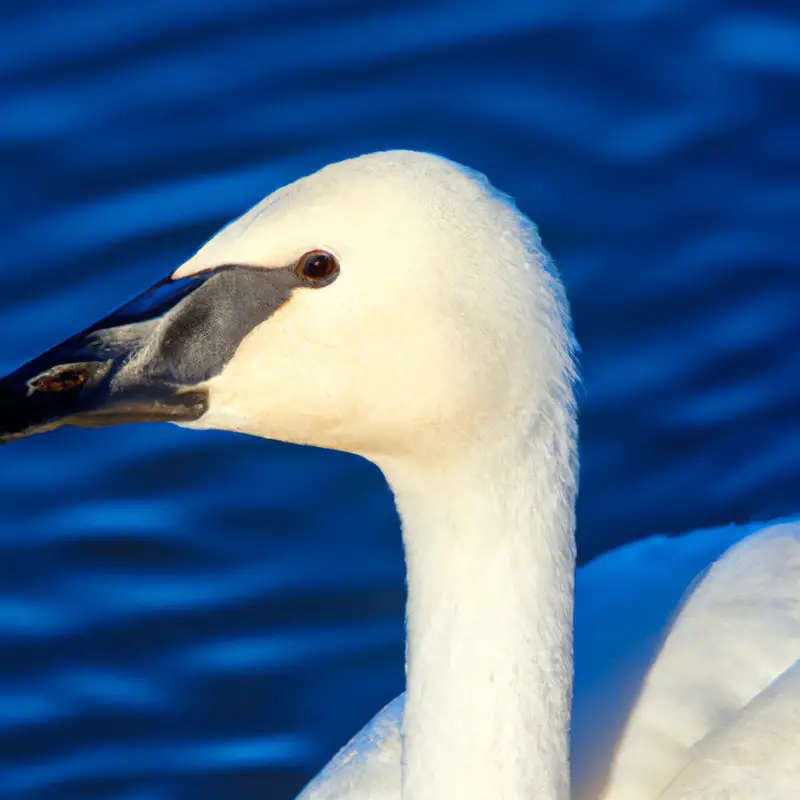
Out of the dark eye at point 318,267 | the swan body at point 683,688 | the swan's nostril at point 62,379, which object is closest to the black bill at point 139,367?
the swan's nostril at point 62,379

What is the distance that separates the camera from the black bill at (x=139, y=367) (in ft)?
10.6

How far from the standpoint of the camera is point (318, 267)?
308 cm

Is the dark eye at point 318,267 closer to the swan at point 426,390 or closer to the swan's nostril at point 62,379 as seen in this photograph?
the swan at point 426,390

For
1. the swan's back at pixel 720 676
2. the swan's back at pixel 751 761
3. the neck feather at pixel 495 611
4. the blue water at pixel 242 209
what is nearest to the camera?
the neck feather at pixel 495 611

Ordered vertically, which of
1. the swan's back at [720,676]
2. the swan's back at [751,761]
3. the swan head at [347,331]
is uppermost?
the swan head at [347,331]

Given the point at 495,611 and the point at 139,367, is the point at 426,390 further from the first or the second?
the point at 139,367

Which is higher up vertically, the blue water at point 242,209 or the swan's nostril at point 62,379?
the blue water at point 242,209

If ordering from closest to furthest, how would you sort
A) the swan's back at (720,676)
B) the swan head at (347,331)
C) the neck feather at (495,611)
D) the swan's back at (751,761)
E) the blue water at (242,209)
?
the swan head at (347,331)
the neck feather at (495,611)
the swan's back at (751,761)
the swan's back at (720,676)
the blue water at (242,209)

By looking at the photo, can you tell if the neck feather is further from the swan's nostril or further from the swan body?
the swan's nostril

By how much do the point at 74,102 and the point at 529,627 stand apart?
454cm

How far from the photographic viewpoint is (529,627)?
328 centimetres

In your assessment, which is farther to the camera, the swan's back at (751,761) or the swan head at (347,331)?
the swan's back at (751,761)

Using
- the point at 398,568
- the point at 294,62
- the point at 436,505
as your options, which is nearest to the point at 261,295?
the point at 436,505

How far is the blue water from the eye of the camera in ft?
18.0
